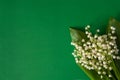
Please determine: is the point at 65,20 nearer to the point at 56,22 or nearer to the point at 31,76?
the point at 56,22

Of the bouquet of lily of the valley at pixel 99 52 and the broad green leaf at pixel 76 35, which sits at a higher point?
the broad green leaf at pixel 76 35

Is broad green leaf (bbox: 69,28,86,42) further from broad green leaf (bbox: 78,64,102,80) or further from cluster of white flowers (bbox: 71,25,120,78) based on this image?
broad green leaf (bbox: 78,64,102,80)

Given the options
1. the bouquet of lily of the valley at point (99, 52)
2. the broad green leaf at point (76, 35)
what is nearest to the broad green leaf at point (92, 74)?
the bouquet of lily of the valley at point (99, 52)

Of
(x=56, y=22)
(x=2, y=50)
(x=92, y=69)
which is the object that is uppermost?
(x=56, y=22)

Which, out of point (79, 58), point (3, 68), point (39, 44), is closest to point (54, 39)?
point (39, 44)

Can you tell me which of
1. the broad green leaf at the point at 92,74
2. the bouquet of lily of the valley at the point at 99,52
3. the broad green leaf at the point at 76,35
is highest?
the broad green leaf at the point at 76,35

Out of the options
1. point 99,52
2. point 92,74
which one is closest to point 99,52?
point 99,52

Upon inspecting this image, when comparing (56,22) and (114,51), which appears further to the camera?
(56,22)

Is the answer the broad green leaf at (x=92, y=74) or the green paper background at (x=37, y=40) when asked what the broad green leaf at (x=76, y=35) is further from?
the broad green leaf at (x=92, y=74)

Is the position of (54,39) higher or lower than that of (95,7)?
lower
